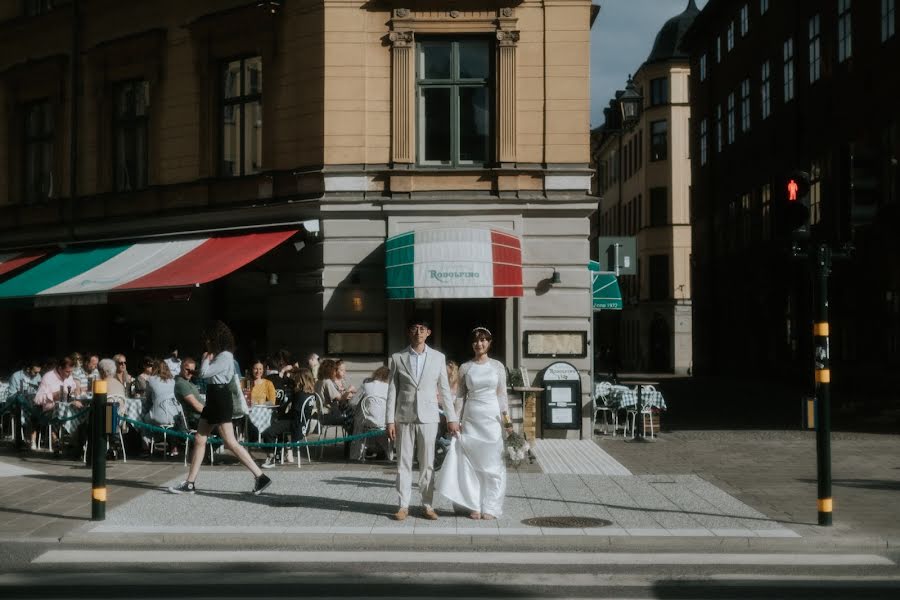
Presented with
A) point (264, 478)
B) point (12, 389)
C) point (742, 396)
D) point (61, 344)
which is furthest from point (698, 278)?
point (264, 478)

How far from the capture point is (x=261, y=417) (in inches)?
665

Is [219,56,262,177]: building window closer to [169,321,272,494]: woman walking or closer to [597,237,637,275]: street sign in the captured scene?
[597,237,637,275]: street sign

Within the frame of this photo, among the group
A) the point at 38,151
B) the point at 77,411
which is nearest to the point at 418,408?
the point at 77,411

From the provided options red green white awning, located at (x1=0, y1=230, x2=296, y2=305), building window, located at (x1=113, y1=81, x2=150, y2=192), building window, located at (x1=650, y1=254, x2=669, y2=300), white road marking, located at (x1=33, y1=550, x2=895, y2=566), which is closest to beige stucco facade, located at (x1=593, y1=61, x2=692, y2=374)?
building window, located at (x1=650, y1=254, x2=669, y2=300)

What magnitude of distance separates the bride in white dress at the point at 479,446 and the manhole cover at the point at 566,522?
1.25 feet

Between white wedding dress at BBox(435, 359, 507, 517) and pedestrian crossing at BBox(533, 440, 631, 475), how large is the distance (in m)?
3.79

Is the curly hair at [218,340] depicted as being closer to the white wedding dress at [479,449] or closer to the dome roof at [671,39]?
the white wedding dress at [479,449]

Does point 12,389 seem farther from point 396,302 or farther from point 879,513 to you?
point 879,513

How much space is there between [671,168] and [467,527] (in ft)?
190

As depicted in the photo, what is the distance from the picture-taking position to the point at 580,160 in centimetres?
2069

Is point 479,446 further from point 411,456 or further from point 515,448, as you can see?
point 515,448

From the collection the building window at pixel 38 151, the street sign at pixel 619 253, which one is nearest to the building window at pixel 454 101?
the street sign at pixel 619 253

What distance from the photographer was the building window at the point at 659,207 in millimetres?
67500

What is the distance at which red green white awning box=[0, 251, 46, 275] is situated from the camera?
81.3 feet
